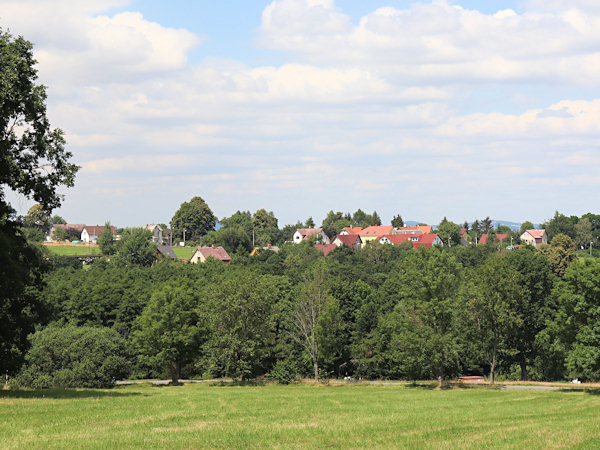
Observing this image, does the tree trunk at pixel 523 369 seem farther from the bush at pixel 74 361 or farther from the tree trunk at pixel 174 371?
the bush at pixel 74 361

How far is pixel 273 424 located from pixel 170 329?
50731 mm

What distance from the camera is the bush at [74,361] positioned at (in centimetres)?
7181

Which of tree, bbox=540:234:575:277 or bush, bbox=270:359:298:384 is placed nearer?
bush, bbox=270:359:298:384

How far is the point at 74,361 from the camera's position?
73.5 meters

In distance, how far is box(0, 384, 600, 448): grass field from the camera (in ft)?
78.7

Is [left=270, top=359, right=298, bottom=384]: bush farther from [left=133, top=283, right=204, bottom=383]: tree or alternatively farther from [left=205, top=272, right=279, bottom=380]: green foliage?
[left=133, top=283, right=204, bottom=383]: tree

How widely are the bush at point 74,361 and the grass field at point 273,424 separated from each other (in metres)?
34.2

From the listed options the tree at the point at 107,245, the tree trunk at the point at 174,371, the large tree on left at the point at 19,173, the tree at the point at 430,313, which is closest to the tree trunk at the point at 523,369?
the tree at the point at 430,313

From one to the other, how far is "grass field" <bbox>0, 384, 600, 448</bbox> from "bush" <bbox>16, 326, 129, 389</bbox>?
34223 mm

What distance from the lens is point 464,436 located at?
26391 mm

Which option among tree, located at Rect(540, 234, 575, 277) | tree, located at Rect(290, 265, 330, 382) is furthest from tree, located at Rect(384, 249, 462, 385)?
tree, located at Rect(540, 234, 575, 277)

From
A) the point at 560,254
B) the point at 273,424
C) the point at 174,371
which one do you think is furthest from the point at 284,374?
the point at 560,254

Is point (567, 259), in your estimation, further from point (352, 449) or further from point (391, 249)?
point (352, 449)

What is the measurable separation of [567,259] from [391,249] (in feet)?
144
